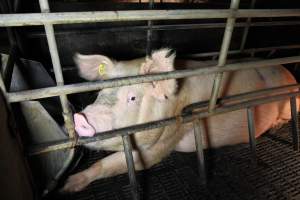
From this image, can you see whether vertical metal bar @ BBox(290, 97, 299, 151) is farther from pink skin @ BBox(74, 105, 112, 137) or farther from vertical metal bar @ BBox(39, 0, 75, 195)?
vertical metal bar @ BBox(39, 0, 75, 195)

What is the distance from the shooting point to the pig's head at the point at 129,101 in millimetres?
1722

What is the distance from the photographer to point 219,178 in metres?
2.19

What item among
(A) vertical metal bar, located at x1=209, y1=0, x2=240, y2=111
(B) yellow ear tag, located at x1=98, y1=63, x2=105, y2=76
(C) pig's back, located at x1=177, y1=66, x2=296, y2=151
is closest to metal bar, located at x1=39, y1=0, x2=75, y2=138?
(B) yellow ear tag, located at x1=98, y1=63, x2=105, y2=76

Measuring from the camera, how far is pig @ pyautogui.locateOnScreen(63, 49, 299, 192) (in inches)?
72.6

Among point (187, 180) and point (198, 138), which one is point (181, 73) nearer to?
point (198, 138)

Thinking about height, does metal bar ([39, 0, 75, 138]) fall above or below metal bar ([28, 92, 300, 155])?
above

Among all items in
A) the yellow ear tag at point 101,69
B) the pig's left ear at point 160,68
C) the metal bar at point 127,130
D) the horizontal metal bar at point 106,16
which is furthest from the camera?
the yellow ear tag at point 101,69

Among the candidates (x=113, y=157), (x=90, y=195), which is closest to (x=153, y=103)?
(x=113, y=157)

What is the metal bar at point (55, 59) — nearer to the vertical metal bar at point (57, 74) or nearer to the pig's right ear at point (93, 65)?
the vertical metal bar at point (57, 74)


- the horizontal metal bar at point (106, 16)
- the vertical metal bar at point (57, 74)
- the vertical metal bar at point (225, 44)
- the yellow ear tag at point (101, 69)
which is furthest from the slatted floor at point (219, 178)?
the horizontal metal bar at point (106, 16)

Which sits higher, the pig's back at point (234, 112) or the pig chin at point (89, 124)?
the pig chin at point (89, 124)

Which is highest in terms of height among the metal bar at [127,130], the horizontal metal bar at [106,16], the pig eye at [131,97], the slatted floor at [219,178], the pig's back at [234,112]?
the horizontal metal bar at [106,16]

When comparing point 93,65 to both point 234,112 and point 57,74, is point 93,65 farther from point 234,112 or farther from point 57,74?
point 234,112

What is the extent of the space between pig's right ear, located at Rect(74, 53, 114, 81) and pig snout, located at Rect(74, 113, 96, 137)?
506mm
